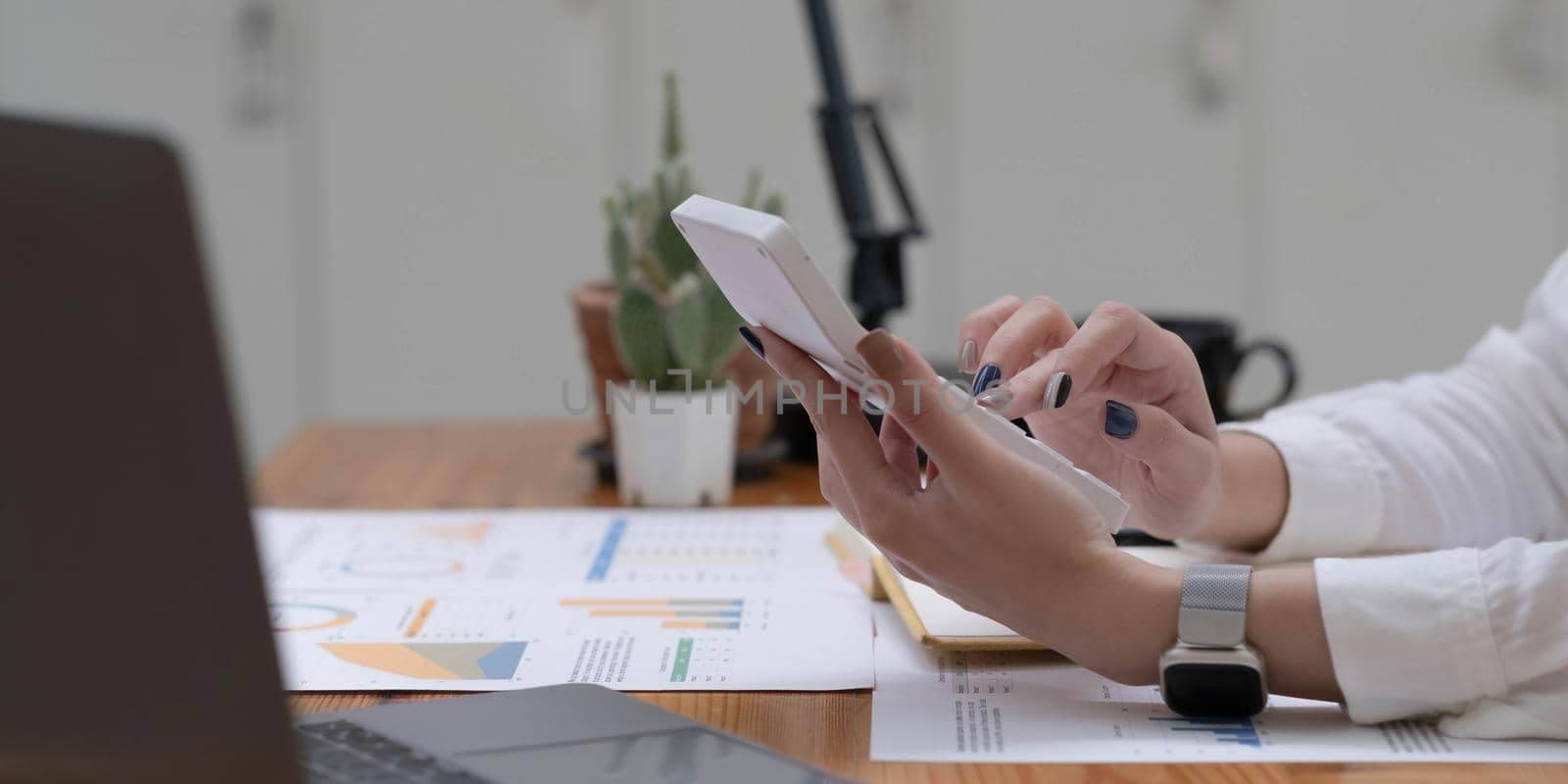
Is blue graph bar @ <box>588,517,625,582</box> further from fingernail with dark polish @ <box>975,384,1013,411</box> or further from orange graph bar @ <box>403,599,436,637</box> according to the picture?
fingernail with dark polish @ <box>975,384,1013,411</box>

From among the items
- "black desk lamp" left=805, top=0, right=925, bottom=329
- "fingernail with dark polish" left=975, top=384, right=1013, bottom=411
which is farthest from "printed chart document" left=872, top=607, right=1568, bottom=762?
"black desk lamp" left=805, top=0, right=925, bottom=329

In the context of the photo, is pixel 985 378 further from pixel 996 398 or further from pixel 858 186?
pixel 858 186

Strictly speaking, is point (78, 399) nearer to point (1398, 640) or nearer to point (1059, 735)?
point (1059, 735)

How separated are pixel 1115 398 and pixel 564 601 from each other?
0.31 m

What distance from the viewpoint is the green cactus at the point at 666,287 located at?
1.06 metres

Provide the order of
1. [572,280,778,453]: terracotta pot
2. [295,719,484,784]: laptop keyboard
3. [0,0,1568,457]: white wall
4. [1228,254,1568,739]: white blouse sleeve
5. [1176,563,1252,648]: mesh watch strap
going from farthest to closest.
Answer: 1. [0,0,1568,457]: white wall
2. [572,280,778,453]: terracotta pot
3. [1228,254,1568,739]: white blouse sleeve
4. [1176,563,1252,648]: mesh watch strap
5. [295,719,484,784]: laptop keyboard

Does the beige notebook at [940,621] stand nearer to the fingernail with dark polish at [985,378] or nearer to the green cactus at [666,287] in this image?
the fingernail with dark polish at [985,378]

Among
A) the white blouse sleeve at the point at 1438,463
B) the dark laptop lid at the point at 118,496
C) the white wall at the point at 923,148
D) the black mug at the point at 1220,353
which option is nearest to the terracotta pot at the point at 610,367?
the black mug at the point at 1220,353

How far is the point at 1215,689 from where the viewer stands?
0.61m

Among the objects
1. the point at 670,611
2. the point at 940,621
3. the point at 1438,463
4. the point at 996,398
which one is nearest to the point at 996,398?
the point at 996,398

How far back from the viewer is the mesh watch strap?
618 millimetres

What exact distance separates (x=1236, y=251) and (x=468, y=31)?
132 centimetres

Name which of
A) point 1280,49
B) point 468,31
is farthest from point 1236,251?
point 468,31

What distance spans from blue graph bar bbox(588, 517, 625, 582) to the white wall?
1492mm
